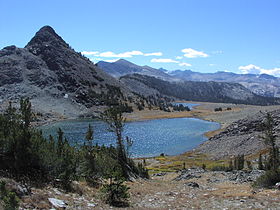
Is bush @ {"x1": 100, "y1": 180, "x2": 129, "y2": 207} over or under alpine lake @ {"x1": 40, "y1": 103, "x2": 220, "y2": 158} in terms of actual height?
over

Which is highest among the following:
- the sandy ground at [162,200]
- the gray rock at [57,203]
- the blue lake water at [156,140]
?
the gray rock at [57,203]

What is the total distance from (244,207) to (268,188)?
6.91 meters

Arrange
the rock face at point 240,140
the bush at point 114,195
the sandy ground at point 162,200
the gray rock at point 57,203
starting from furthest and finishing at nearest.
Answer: the rock face at point 240,140
the bush at point 114,195
the sandy ground at point 162,200
the gray rock at point 57,203

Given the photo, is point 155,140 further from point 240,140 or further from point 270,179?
point 270,179

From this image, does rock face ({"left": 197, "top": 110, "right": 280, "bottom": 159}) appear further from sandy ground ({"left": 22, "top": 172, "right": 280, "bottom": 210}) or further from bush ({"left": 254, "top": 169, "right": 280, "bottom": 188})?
sandy ground ({"left": 22, "top": 172, "right": 280, "bottom": 210})

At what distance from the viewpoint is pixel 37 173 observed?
747 inches

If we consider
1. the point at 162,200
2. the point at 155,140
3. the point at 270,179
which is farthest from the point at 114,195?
the point at 155,140

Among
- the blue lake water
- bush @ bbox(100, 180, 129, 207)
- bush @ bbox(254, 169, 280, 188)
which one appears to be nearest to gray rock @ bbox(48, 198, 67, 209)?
bush @ bbox(100, 180, 129, 207)

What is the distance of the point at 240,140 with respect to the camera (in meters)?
79.8

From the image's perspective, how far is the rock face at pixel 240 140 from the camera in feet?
239

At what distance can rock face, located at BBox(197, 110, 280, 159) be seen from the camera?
7281cm

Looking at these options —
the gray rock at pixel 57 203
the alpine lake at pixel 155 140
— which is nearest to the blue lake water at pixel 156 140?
the alpine lake at pixel 155 140

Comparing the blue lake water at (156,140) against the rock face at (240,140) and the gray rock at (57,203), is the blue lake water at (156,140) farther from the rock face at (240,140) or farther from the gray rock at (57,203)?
the gray rock at (57,203)

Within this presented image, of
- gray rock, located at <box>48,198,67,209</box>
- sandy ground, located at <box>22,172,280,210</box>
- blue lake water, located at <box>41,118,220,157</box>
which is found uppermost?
gray rock, located at <box>48,198,67,209</box>
